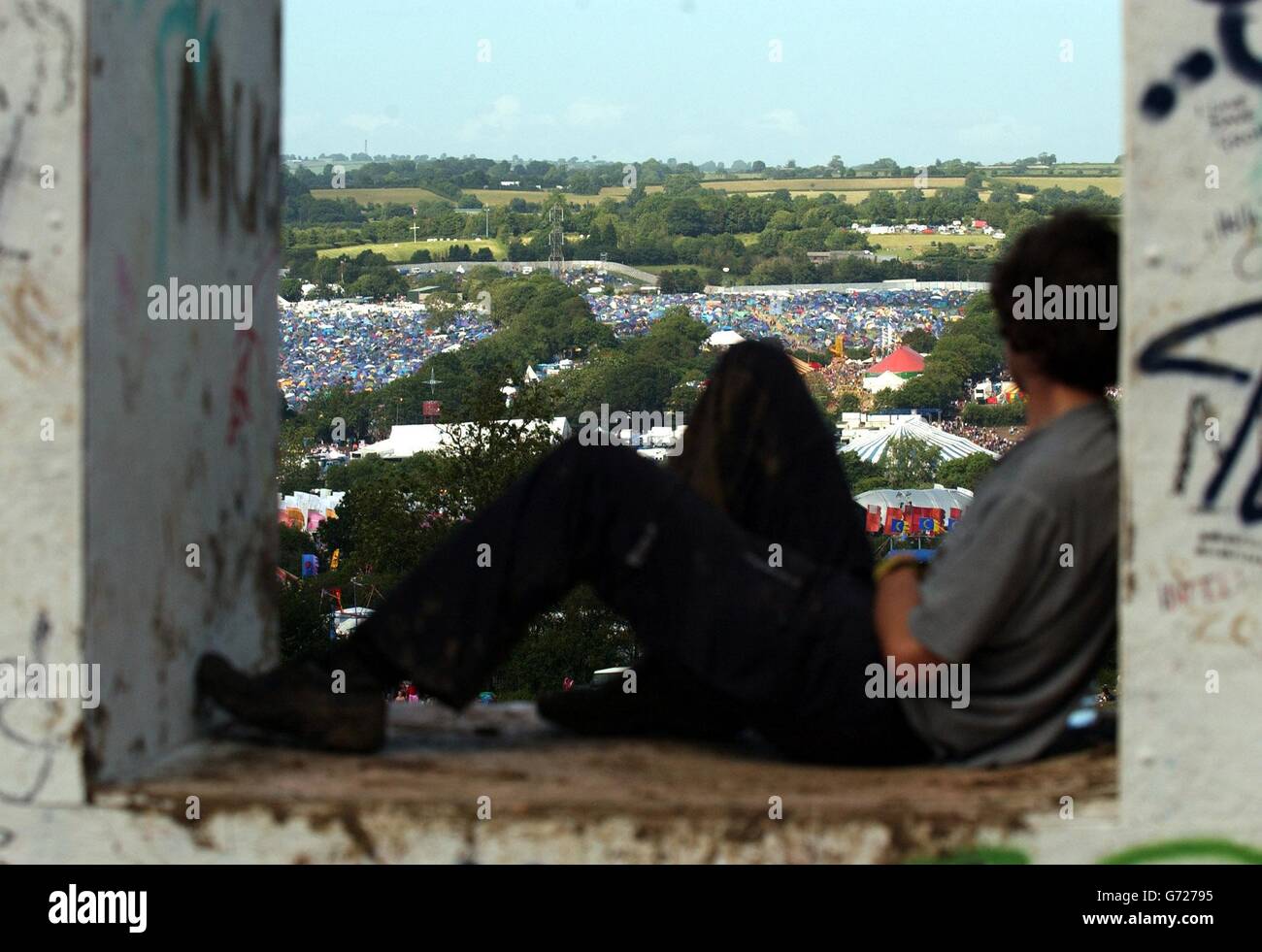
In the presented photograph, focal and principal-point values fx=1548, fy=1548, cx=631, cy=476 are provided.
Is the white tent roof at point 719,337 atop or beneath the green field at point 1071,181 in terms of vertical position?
beneath

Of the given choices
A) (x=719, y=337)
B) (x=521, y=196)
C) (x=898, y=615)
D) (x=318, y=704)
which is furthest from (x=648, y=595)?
(x=521, y=196)

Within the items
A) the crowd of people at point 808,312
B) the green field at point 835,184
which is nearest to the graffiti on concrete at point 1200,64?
the crowd of people at point 808,312

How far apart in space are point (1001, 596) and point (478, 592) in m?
0.95

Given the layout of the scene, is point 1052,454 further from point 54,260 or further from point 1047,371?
point 54,260

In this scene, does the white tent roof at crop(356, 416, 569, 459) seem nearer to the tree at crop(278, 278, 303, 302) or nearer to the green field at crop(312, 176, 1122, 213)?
the tree at crop(278, 278, 303, 302)

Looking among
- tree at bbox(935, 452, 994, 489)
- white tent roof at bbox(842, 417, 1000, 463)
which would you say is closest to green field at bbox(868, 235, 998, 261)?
white tent roof at bbox(842, 417, 1000, 463)

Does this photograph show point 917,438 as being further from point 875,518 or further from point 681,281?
point 681,281

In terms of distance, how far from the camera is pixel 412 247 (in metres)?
132

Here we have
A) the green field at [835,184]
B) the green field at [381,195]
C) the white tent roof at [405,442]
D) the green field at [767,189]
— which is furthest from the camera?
the green field at [835,184]

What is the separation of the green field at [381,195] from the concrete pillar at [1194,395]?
134 metres

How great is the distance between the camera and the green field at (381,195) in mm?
136250

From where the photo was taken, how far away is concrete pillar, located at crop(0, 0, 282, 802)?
2674mm

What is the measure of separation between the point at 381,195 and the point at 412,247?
10.0 metres

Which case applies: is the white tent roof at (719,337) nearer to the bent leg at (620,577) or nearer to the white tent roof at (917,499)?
the white tent roof at (917,499)
